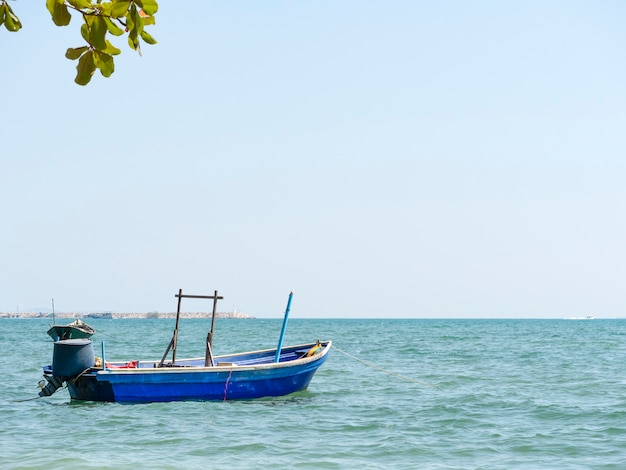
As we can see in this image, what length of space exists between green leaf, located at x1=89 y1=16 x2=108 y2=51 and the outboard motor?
52.4 feet

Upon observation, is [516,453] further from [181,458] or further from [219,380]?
[219,380]

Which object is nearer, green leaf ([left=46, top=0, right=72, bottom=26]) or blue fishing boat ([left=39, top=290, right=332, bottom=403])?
Answer: green leaf ([left=46, top=0, right=72, bottom=26])

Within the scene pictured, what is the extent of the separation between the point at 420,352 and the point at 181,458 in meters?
31.2

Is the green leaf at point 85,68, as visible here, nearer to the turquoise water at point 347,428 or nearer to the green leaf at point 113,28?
the green leaf at point 113,28

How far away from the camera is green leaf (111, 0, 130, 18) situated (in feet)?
12.5

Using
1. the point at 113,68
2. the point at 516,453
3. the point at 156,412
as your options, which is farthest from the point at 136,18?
the point at 156,412

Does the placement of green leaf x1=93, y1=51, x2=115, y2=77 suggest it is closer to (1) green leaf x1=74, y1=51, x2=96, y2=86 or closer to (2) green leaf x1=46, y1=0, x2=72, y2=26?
(1) green leaf x1=74, y1=51, x2=96, y2=86

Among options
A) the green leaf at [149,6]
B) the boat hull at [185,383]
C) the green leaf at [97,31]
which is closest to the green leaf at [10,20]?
the green leaf at [97,31]

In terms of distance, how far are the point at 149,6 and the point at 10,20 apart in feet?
2.80

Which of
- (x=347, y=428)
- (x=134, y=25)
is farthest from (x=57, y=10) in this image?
(x=347, y=428)

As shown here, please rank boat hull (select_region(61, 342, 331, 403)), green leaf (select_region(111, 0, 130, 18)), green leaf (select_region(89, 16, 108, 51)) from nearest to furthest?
green leaf (select_region(111, 0, 130, 18))
green leaf (select_region(89, 16, 108, 51))
boat hull (select_region(61, 342, 331, 403))

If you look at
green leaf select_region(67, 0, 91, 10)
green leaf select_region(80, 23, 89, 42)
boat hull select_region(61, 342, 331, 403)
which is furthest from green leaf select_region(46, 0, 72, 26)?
boat hull select_region(61, 342, 331, 403)

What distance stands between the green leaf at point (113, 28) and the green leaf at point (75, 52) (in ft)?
0.57

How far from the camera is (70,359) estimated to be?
740 inches
